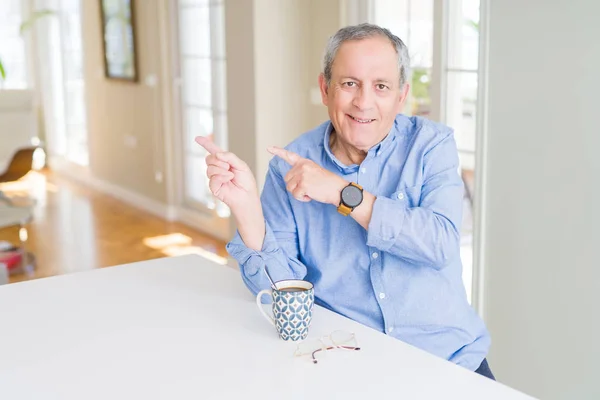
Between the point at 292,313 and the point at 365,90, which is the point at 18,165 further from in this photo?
the point at 292,313

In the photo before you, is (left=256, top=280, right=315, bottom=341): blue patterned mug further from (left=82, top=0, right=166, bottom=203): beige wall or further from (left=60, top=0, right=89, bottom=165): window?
(left=60, top=0, right=89, bottom=165): window

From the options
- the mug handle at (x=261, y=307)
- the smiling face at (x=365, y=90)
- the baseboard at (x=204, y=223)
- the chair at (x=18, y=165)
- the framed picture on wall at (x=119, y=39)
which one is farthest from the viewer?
the framed picture on wall at (x=119, y=39)

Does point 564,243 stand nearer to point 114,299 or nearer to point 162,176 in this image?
point 114,299

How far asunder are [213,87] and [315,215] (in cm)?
382

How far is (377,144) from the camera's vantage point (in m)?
1.81

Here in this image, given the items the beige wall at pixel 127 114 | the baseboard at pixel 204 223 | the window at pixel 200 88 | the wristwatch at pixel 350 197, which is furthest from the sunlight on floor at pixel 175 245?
the wristwatch at pixel 350 197

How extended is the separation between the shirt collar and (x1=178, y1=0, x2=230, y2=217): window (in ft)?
11.8

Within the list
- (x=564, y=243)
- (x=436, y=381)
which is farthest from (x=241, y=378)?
(x=564, y=243)

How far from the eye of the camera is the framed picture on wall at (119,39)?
6426 mm

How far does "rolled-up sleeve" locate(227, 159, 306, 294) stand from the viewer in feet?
5.73

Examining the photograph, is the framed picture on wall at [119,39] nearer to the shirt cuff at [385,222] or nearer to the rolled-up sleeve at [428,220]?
the rolled-up sleeve at [428,220]

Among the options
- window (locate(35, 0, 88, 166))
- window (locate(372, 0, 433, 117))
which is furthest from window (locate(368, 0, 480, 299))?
window (locate(35, 0, 88, 166))

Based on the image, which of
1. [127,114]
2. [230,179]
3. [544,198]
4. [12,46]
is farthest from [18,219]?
[12,46]

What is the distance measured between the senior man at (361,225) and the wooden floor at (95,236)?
3.32 meters
